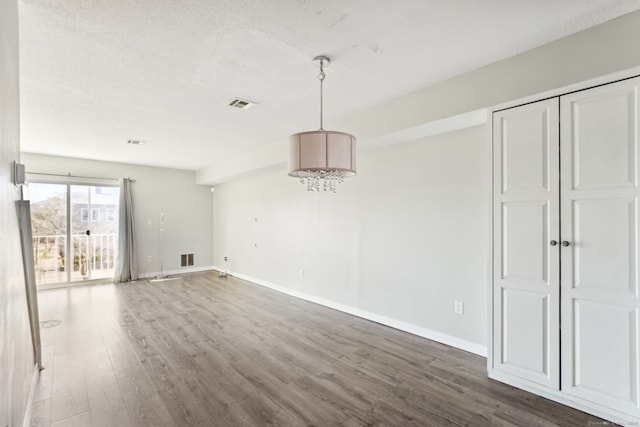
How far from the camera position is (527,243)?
2307 millimetres

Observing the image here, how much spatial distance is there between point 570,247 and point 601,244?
164 millimetres

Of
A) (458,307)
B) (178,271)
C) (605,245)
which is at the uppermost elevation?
(605,245)

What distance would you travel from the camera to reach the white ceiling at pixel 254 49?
1.83 m

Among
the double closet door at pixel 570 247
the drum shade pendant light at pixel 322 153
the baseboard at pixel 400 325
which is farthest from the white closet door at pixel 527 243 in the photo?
the drum shade pendant light at pixel 322 153

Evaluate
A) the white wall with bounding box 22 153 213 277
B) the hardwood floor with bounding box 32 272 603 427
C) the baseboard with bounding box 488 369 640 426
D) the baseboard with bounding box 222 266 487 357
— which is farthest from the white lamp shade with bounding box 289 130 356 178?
the white wall with bounding box 22 153 213 277

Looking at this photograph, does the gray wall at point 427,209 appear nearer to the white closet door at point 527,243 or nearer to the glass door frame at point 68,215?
the white closet door at point 527,243

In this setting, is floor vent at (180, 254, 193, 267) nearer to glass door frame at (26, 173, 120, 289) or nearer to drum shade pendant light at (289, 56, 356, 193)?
glass door frame at (26, 173, 120, 289)

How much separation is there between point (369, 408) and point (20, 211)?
116 inches

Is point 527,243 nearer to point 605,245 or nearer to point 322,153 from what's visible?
point 605,245

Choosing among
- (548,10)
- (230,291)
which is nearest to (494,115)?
(548,10)

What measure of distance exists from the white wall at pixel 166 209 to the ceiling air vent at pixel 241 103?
15.2 feet

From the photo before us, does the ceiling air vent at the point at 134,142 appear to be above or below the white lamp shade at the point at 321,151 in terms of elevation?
above

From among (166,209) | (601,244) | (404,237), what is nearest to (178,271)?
(166,209)

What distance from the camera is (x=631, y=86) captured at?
1.88 metres
